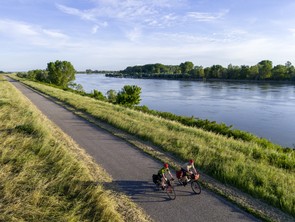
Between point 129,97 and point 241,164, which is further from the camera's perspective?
point 129,97

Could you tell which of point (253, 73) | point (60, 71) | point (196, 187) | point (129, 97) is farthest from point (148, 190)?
point (253, 73)

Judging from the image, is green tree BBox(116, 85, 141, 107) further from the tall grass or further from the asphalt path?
the asphalt path

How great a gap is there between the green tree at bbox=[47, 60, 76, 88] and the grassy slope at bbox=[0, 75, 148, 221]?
77978 millimetres

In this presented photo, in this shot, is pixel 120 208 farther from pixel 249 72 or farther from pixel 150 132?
pixel 249 72

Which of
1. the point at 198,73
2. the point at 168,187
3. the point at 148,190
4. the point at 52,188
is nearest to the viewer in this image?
the point at 52,188

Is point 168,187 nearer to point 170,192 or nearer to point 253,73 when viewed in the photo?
point 170,192

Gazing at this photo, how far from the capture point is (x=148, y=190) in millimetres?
8062

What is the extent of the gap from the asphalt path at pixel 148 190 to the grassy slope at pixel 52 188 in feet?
1.39

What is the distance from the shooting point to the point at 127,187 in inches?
323

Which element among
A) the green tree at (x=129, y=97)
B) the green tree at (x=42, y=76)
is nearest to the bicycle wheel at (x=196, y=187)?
the green tree at (x=129, y=97)

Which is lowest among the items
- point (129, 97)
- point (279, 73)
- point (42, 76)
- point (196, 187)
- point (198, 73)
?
point (129, 97)

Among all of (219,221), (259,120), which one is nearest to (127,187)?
(219,221)

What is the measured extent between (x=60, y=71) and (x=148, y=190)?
273ft

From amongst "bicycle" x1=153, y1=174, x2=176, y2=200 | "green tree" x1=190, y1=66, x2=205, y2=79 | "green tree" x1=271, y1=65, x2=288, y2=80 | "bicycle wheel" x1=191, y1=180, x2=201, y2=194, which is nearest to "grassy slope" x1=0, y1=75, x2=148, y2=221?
"bicycle" x1=153, y1=174, x2=176, y2=200
